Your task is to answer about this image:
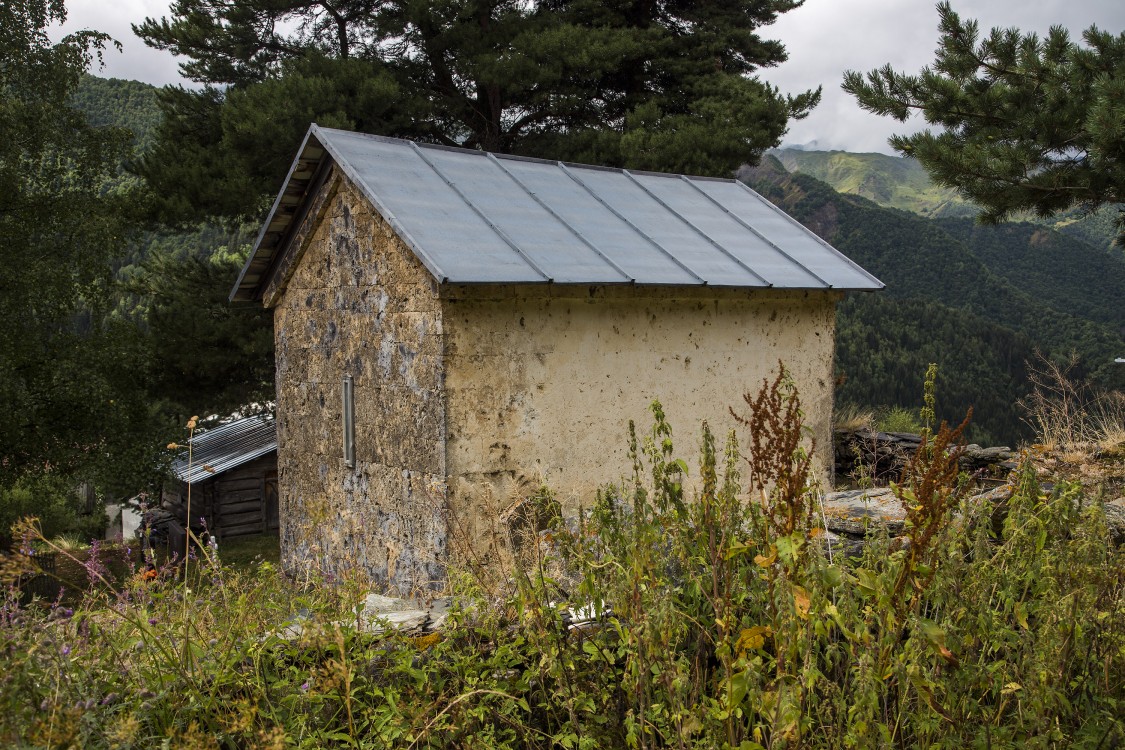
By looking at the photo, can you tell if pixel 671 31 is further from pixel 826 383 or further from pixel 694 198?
pixel 826 383

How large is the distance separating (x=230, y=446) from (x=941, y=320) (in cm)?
2540

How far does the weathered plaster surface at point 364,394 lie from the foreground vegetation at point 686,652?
9.29 feet

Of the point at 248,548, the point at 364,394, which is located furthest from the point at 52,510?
the point at 364,394

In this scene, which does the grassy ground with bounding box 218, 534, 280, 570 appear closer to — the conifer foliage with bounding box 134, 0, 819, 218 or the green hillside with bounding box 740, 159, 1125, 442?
the conifer foliage with bounding box 134, 0, 819, 218

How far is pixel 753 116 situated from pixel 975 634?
16.0m

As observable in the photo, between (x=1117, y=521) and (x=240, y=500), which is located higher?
(x=1117, y=521)

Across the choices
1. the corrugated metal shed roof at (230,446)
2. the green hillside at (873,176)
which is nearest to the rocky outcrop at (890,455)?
the corrugated metal shed roof at (230,446)

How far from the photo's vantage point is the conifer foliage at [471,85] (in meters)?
15.9

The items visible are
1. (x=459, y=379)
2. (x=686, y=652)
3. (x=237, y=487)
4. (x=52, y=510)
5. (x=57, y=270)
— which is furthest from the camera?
(x=52, y=510)

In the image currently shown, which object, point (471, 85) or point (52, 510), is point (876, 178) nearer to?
point (471, 85)

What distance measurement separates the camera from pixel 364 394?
7.13 meters

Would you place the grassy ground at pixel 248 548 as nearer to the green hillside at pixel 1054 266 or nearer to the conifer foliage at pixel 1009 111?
the conifer foliage at pixel 1009 111

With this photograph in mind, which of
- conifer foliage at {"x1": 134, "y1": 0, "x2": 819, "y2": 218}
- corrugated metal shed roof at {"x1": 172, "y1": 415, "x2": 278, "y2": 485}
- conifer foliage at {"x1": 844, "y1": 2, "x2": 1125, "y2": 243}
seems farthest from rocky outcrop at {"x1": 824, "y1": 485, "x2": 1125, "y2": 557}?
corrugated metal shed roof at {"x1": 172, "y1": 415, "x2": 278, "y2": 485}

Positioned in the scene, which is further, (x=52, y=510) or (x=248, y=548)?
(x=52, y=510)
